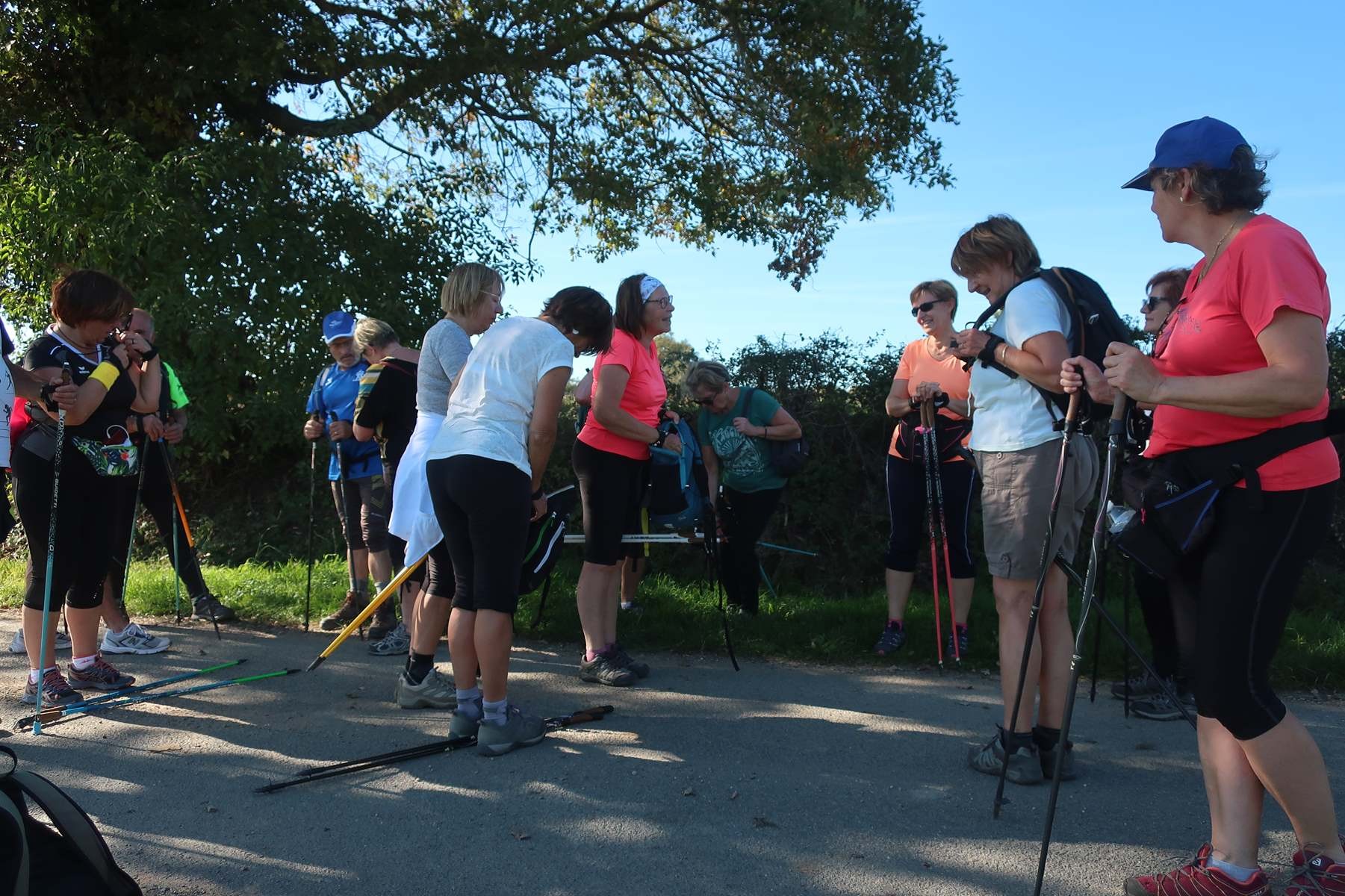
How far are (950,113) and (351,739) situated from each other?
31.2 feet

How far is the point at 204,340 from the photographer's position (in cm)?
890

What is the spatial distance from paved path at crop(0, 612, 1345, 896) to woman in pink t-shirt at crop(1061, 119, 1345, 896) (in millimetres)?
493

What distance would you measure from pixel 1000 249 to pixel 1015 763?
6.02ft

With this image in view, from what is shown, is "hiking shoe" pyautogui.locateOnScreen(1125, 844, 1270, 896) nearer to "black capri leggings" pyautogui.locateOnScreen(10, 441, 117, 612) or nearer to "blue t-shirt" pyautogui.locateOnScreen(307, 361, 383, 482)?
"black capri leggings" pyautogui.locateOnScreen(10, 441, 117, 612)

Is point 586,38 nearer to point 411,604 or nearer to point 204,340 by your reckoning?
point 204,340

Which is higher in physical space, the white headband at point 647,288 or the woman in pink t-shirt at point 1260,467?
the white headband at point 647,288

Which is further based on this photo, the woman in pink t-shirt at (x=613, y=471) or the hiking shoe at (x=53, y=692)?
the woman in pink t-shirt at (x=613, y=471)

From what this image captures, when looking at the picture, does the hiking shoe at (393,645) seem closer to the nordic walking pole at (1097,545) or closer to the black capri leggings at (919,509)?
the black capri leggings at (919,509)

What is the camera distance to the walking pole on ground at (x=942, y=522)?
5637mm

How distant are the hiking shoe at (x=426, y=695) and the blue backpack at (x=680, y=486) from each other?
5.56ft

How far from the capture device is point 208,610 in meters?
6.80

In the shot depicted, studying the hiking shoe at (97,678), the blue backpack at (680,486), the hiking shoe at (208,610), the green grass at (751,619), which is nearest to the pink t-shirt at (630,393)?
the blue backpack at (680,486)

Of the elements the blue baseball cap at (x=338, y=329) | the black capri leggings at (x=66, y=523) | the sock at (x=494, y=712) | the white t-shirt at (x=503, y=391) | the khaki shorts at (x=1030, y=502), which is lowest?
the sock at (x=494, y=712)

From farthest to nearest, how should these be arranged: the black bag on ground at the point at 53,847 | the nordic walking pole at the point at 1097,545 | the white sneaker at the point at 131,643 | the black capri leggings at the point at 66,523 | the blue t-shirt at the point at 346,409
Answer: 1. the blue t-shirt at the point at 346,409
2. the white sneaker at the point at 131,643
3. the black capri leggings at the point at 66,523
4. the nordic walking pole at the point at 1097,545
5. the black bag on ground at the point at 53,847
